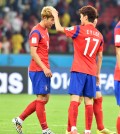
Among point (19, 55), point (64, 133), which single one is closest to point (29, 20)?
point (19, 55)

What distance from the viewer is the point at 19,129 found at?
1077 cm

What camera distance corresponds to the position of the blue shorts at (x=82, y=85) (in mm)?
10109

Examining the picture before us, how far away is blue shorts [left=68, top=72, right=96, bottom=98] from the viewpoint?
10109 mm

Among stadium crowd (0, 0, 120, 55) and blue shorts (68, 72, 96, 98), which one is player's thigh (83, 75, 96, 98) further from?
stadium crowd (0, 0, 120, 55)

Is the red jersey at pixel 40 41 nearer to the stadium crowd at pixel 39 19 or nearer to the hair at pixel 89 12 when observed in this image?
the hair at pixel 89 12

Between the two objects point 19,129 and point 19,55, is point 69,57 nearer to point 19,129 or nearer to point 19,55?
point 19,55

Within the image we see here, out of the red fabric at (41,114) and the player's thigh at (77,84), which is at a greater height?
the player's thigh at (77,84)

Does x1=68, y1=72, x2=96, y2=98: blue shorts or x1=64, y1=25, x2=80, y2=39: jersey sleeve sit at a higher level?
x1=64, y1=25, x2=80, y2=39: jersey sleeve

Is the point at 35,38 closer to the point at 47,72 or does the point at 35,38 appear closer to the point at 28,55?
the point at 47,72

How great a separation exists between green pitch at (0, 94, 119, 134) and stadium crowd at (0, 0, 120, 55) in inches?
133

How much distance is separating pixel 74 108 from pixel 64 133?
1.05m

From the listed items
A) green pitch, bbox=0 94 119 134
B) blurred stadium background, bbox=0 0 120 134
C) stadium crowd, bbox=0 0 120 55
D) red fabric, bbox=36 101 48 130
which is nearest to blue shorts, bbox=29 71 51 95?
red fabric, bbox=36 101 48 130

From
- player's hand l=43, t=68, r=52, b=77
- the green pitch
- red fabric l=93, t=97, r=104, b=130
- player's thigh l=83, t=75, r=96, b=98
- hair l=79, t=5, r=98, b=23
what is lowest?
the green pitch

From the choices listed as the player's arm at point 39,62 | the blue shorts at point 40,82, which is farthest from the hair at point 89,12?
the blue shorts at point 40,82
